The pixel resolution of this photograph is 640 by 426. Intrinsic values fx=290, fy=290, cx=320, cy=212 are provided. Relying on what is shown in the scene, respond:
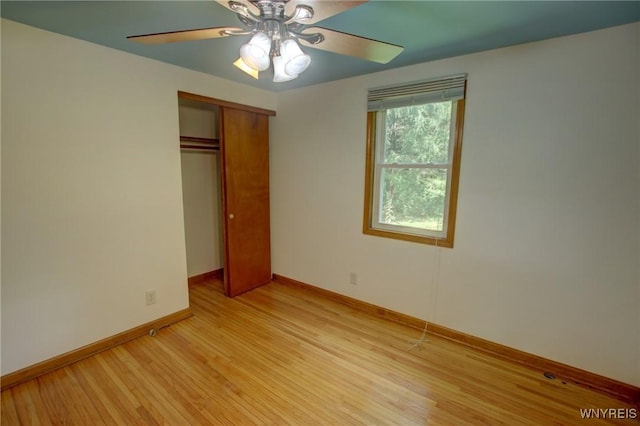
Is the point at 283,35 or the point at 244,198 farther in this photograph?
the point at 244,198

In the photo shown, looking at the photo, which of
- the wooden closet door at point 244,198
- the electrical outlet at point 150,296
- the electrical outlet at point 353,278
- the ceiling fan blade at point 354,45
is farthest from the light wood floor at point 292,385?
the ceiling fan blade at point 354,45

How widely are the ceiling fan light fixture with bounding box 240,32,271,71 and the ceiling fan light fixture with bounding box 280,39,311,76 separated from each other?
0.07 meters

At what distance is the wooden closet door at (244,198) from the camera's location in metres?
3.08

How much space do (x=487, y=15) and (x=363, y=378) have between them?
2.40 m

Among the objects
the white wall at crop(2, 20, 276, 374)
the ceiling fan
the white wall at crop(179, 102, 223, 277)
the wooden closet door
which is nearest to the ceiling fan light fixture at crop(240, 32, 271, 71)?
the ceiling fan

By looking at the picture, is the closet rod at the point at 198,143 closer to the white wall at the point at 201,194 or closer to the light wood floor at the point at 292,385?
the white wall at the point at 201,194

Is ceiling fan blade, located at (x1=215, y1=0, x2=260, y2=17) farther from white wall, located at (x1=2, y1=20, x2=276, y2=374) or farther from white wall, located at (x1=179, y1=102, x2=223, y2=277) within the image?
white wall, located at (x1=179, y1=102, x2=223, y2=277)

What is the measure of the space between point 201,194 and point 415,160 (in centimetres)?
258

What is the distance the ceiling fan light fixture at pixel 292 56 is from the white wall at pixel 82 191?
1673 millimetres

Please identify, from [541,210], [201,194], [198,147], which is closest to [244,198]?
[201,194]

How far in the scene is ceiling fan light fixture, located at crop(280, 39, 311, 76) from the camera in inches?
50.1

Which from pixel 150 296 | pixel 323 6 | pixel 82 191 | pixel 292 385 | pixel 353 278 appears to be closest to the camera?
pixel 323 6

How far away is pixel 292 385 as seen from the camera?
1974mm

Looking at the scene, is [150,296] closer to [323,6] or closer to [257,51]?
[257,51]
